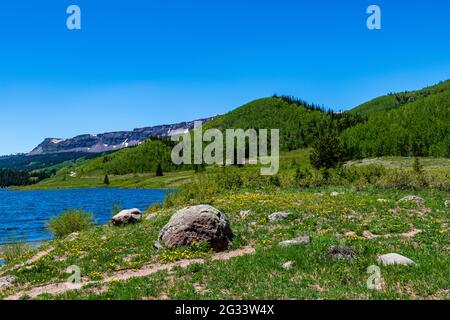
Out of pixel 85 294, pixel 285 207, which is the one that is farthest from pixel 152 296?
pixel 285 207

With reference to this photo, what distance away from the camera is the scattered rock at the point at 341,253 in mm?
18297

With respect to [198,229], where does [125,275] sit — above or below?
below

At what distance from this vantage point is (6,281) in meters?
19.2

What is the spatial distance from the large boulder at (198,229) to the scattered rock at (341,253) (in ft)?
22.7

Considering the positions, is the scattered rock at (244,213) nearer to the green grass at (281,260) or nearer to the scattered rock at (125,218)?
the green grass at (281,260)

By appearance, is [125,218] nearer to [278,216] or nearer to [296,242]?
[278,216]

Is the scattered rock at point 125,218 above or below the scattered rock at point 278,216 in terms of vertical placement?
below

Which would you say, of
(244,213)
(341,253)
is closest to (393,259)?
(341,253)

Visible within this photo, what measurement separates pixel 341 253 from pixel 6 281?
15810 millimetres

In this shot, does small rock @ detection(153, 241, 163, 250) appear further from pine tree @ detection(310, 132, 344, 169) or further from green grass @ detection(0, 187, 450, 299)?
pine tree @ detection(310, 132, 344, 169)

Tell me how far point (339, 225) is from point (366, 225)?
1.85 m

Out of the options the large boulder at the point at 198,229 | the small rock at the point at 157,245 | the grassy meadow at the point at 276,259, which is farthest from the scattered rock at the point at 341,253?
the small rock at the point at 157,245

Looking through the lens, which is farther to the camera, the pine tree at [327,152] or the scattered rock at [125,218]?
the pine tree at [327,152]

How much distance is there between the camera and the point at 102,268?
20328 millimetres
